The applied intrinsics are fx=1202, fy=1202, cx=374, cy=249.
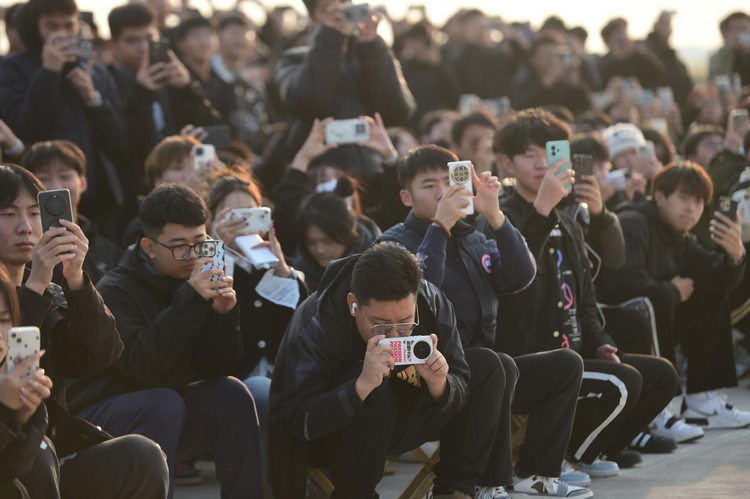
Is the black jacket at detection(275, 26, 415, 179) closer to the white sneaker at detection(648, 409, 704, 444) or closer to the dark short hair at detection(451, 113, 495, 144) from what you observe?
the dark short hair at detection(451, 113, 495, 144)

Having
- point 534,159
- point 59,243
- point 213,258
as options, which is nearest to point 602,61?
point 534,159

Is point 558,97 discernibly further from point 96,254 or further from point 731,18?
point 96,254

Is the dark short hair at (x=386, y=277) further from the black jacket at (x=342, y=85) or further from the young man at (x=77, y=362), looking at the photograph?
the black jacket at (x=342, y=85)

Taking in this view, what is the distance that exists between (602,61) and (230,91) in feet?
16.8

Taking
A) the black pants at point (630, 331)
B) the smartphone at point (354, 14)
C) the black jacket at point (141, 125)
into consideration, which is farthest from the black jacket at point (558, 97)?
the black pants at point (630, 331)

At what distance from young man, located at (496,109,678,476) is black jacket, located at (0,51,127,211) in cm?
230

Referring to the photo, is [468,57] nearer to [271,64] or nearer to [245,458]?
[271,64]

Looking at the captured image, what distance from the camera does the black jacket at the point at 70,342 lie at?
414 cm

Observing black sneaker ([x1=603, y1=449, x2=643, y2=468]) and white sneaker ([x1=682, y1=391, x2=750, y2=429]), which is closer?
black sneaker ([x1=603, y1=449, x2=643, y2=468])

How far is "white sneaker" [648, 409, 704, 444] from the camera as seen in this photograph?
6.56 m

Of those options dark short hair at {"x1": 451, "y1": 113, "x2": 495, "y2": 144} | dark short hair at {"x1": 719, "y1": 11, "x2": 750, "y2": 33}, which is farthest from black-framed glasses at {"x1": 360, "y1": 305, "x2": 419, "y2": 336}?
dark short hair at {"x1": 719, "y1": 11, "x2": 750, "y2": 33}

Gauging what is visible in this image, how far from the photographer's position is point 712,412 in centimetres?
695

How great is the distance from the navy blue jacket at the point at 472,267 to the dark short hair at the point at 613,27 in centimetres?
770

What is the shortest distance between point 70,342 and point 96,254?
1918 mm
